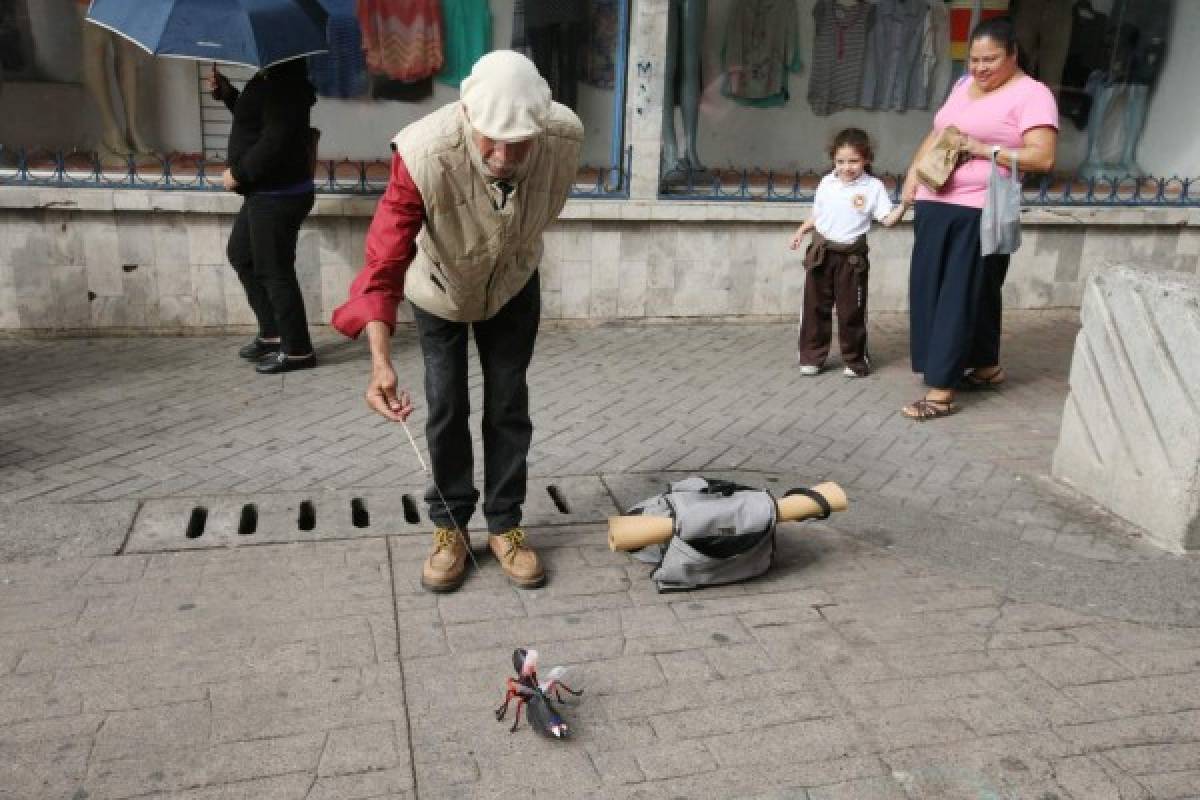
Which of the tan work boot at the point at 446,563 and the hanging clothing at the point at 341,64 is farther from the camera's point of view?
the hanging clothing at the point at 341,64

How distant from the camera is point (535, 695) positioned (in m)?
2.98

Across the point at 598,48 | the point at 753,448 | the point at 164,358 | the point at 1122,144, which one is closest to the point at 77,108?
the point at 164,358

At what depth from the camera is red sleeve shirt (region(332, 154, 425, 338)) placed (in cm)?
323

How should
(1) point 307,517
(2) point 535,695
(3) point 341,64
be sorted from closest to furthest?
(2) point 535,695, (1) point 307,517, (3) point 341,64

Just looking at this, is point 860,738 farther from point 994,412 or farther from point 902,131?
point 902,131

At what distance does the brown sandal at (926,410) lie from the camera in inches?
227

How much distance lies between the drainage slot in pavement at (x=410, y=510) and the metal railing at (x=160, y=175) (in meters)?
2.95

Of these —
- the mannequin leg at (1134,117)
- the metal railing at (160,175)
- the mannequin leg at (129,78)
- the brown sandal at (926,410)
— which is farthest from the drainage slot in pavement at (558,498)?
the mannequin leg at (1134,117)

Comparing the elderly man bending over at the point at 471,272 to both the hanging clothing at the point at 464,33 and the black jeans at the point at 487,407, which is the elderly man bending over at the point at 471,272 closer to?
the black jeans at the point at 487,407

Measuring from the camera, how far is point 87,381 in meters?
5.92

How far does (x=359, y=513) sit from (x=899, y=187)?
5586mm

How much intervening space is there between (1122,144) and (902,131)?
2.01 meters

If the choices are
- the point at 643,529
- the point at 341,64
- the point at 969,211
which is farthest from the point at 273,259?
the point at 969,211

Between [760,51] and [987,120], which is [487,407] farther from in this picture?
[760,51]
